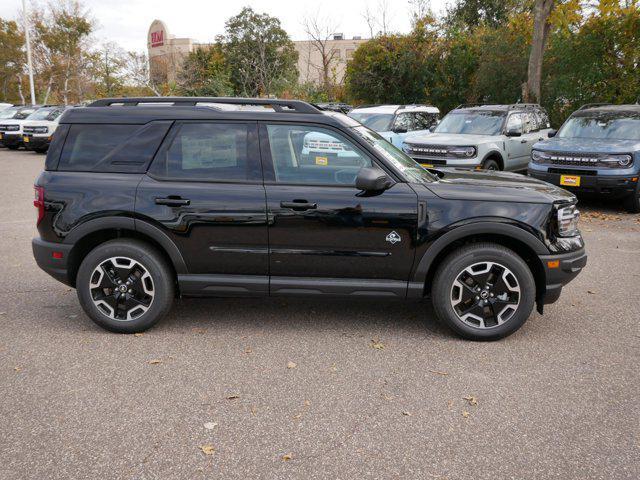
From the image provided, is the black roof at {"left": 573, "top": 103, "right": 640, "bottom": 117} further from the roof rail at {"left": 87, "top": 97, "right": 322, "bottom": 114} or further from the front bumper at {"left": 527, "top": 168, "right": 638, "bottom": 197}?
the roof rail at {"left": 87, "top": 97, "right": 322, "bottom": 114}

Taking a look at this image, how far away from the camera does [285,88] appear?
2881 centimetres

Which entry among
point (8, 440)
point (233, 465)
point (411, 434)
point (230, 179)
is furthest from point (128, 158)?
point (411, 434)

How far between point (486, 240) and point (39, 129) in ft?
69.0

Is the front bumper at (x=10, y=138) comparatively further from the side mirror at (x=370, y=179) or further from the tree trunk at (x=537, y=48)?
the side mirror at (x=370, y=179)

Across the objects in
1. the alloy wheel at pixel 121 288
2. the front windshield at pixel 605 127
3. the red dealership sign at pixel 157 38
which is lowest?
the alloy wheel at pixel 121 288

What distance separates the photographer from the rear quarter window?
182 inches

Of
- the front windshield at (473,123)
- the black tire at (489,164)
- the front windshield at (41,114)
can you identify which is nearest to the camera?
the black tire at (489,164)

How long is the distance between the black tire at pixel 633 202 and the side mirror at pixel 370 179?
733 cm

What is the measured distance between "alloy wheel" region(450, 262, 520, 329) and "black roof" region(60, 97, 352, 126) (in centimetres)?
153

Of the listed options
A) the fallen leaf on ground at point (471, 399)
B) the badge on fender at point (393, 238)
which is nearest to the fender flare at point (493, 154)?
the badge on fender at point (393, 238)

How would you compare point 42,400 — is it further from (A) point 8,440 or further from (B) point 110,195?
(B) point 110,195

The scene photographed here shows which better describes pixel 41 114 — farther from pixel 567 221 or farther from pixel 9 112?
pixel 567 221

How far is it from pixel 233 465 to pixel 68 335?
2.36 m

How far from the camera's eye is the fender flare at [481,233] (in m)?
4.40
